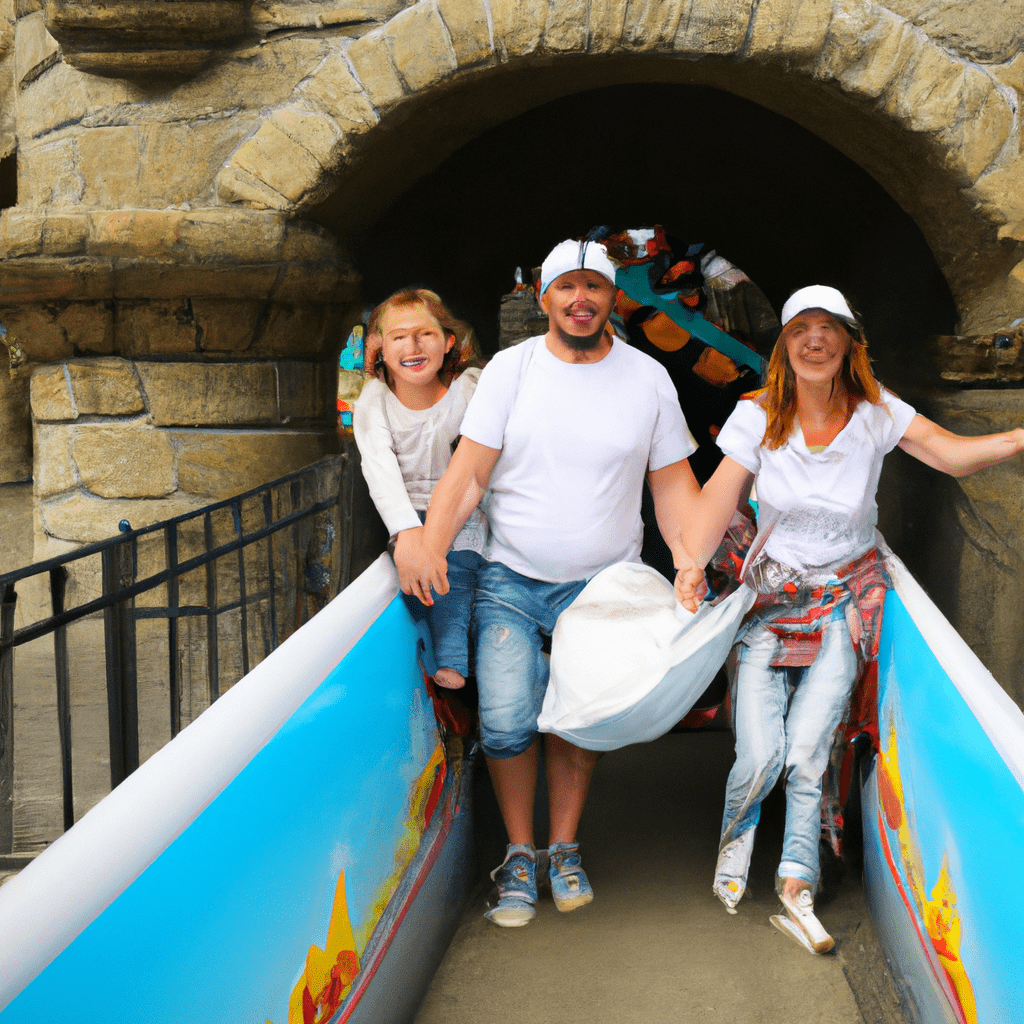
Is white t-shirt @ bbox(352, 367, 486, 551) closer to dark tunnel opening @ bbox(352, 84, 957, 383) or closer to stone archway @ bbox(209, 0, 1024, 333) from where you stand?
stone archway @ bbox(209, 0, 1024, 333)

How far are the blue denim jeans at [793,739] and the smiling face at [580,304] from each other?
2.36 ft

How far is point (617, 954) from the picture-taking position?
1.97m

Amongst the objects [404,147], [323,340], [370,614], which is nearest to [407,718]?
[370,614]

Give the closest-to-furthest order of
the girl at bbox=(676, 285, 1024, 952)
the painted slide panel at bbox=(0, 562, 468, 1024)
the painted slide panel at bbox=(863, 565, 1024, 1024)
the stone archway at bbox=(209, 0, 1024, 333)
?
the painted slide panel at bbox=(0, 562, 468, 1024) < the painted slide panel at bbox=(863, 565, 1024, 1024) < the girl at bbox=(676, 285, 1024, 952) < the stone archway at bbox=(209, 0, 1024, 333)

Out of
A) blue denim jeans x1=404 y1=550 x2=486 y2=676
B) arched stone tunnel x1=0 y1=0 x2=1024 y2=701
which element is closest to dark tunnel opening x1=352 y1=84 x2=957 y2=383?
arched stone tunnel x1=0 y1=0 x2=1024 y2=701

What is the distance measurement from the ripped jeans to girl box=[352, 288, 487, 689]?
0.05 metres

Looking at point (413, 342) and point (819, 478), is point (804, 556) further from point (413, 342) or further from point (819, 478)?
point (413, 342)

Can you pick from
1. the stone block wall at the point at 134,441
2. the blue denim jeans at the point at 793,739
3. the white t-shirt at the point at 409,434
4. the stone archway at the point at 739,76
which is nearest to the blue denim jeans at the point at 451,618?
the white t-shirt at the point at 409,434

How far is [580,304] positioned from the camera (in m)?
1.95

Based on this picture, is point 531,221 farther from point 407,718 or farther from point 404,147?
point 407,718

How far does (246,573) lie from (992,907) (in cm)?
224

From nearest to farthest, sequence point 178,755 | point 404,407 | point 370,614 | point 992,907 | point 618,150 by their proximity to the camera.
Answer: point 178,755
point 992,907
point 370,614
point 404,407
point 618,150

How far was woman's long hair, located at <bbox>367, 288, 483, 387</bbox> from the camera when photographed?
220 cm

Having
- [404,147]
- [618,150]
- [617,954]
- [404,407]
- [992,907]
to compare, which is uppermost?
[618,150]
